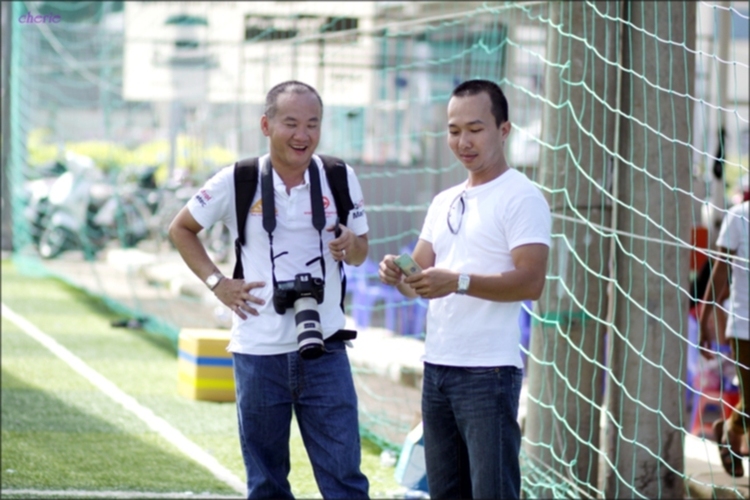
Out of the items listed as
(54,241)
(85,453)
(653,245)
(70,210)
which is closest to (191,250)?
(653,245)

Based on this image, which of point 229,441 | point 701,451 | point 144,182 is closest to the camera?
point 701,451

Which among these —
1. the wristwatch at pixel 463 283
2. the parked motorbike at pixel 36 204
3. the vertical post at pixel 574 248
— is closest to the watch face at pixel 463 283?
the wristwatch at pixel 463 283

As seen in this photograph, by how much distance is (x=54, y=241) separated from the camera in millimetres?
16672

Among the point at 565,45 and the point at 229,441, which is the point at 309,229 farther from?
the point at 229,441

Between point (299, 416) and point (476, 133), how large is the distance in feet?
3.70

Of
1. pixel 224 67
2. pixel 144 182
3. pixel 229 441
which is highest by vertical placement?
pixel 224 67

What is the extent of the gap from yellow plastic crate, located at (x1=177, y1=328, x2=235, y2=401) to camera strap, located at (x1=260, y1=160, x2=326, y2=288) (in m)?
4.04

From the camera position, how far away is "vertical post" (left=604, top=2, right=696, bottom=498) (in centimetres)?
500

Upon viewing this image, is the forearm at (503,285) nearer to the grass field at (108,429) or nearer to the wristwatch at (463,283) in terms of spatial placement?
the wristwatch at (463,283)

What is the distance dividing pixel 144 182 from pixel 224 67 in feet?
20.4

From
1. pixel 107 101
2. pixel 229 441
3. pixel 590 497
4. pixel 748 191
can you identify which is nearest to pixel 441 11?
pixel 748 191

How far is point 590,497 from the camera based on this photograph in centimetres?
522

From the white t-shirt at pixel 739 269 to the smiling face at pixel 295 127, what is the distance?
2.86m

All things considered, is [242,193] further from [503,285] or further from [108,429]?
[108,429]
